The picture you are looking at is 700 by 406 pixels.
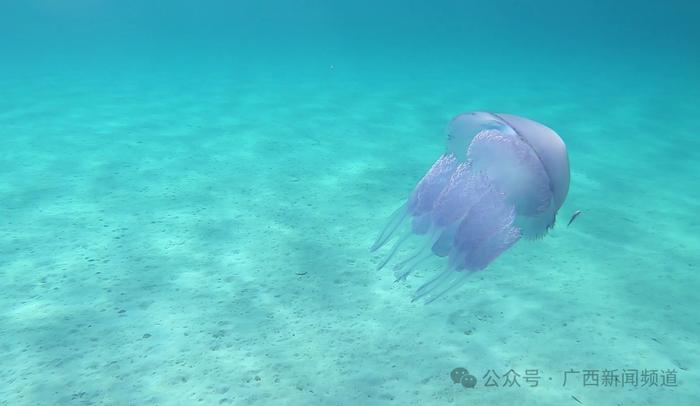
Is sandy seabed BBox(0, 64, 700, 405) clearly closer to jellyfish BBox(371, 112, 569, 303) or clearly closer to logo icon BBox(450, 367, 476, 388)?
logo icon BBox(450, 367, 476, 388)

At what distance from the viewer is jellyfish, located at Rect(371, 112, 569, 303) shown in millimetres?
2469

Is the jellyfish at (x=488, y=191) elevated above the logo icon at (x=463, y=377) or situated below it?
above

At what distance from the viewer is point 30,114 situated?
9078 millimetres

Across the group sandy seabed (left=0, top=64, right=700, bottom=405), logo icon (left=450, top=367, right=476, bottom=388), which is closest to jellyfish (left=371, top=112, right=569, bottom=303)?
logo icon (left=450, top=367, right=476, bottom=388)

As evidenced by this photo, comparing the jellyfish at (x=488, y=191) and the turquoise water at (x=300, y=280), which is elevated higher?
the jellyfish at (x=488, y=191)

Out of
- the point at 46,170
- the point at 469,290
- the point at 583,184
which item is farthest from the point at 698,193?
the point at 46,170

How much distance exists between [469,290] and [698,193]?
4205 mm

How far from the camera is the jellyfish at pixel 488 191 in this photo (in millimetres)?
2469

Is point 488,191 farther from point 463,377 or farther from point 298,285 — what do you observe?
point 298,285

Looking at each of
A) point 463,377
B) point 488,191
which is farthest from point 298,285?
point 488,191

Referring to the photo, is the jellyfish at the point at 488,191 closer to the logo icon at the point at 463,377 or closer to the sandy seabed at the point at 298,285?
the logo icon at the point at 463,377

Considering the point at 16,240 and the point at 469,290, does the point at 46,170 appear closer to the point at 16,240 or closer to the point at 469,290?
the point at 16,240

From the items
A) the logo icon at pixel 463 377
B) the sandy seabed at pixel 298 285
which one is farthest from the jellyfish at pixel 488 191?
the sandy seabed at pixel 298 285

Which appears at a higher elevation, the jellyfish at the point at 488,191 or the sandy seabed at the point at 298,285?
the jellyfish at the point at 488,191
